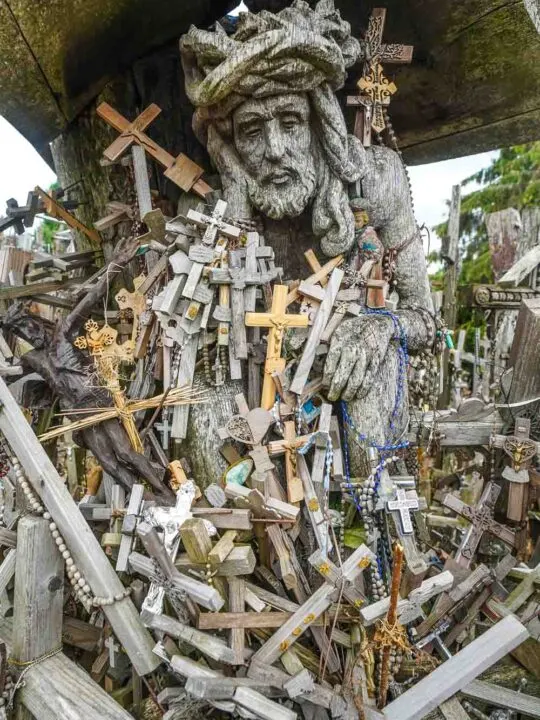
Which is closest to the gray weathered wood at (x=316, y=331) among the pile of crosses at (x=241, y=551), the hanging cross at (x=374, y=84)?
the pile of crosses at (x=241, y=551)

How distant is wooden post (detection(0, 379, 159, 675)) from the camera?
2.36 meters

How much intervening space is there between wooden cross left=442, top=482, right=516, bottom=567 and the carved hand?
97cm

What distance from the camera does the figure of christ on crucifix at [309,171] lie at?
2.76m

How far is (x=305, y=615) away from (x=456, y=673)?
0.72 m

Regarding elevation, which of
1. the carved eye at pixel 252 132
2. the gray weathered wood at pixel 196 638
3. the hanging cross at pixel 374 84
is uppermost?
the hanging cross at pixel 374 84

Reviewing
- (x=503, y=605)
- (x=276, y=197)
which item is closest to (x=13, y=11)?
(x=276, y=197)

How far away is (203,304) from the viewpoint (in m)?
2.79

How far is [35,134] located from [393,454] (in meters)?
3.55

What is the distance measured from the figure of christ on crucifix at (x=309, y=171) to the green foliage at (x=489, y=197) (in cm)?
850

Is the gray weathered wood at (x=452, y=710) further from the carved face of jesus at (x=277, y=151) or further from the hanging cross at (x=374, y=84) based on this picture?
the hanging cross at (x=374, y=84)

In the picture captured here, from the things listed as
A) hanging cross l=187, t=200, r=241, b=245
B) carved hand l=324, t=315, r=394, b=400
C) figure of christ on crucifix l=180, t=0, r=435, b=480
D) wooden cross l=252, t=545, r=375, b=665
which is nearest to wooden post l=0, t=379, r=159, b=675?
wooden cross l=252, t=545, r=375, b=665

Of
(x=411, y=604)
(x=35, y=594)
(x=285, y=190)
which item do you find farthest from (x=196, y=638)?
(x=285, y=190)

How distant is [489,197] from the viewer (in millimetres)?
12539

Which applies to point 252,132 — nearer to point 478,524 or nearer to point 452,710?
point 478,524
